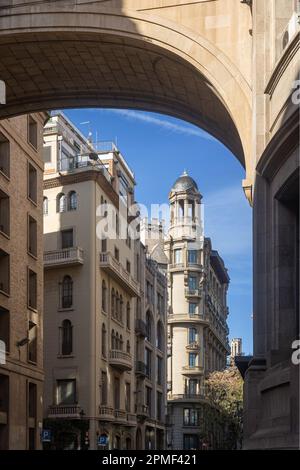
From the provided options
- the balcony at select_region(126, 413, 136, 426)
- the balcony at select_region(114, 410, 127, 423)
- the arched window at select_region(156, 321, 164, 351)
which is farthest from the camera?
the arched window at select_region(156, 321, 164, 351)

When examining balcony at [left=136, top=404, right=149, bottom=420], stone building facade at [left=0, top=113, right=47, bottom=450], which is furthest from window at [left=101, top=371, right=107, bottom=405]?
stone building facade at [left=0, top=113, right=47, bottom=450]

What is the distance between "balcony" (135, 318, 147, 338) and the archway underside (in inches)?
2175

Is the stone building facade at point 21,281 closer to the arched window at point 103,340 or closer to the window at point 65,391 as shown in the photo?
the window at point 65,391

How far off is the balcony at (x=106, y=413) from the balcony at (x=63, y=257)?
410 inches

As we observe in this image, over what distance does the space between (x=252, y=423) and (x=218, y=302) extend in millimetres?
119670

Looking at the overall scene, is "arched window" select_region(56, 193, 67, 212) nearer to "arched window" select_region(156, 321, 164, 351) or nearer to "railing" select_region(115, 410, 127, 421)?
"railing" select_region(115, 410, 127, 421)

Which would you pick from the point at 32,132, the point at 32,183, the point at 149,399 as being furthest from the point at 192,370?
the point at 32,132

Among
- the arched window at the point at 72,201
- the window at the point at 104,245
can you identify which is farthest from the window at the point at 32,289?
→ the window at the point at 104,245

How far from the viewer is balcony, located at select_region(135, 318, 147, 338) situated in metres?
80.4

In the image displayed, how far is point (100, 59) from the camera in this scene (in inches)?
921

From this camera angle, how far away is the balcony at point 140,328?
8039 centimetres

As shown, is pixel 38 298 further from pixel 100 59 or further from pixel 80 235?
pixel 100 59

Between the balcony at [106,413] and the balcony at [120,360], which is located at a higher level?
the balcony at [120,360]
